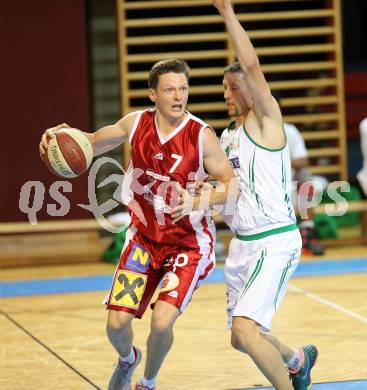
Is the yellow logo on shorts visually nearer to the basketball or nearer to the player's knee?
the player's knee

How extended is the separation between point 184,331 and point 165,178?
2.32m

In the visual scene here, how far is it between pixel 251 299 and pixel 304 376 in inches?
30.9

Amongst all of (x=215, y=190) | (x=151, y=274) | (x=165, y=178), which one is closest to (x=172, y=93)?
(x=165, y=178)

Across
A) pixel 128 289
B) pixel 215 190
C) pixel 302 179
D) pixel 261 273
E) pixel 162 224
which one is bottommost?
pixel 302 179

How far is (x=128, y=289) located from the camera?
533cm

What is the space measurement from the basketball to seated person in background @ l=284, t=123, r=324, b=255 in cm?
531

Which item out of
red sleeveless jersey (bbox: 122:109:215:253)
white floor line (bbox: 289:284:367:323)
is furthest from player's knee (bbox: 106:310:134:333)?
white floor line (bbox: 289:284:367:323)

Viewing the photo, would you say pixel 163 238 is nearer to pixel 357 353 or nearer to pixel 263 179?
pixel 263 179

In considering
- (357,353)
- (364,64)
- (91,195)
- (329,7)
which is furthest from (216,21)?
(357,353)

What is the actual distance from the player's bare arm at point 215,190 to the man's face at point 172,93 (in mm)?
261

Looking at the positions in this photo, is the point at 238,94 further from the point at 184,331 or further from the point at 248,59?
the point at 184,331

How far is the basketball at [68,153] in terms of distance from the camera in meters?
5.49

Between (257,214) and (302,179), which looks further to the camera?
(302,179)

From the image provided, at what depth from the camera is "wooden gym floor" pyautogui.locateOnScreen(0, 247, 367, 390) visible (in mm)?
6129
